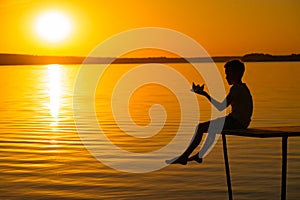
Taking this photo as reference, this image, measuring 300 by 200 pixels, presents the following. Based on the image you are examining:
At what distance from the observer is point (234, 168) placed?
55.4ft

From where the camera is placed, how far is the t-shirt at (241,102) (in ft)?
36.7

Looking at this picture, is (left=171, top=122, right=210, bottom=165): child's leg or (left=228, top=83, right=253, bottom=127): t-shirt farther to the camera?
(left=228, top=83, right=253, bottom=127): t-shirt

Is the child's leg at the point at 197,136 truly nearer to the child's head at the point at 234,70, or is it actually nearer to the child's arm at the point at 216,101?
the child's arm at the point at 216,101

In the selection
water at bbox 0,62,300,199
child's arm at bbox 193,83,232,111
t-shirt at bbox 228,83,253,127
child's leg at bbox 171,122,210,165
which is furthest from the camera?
water at bbox 0,62,300,199

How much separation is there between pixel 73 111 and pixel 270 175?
78.3 feet

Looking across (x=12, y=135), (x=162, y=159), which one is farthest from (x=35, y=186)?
(x=12, y=135)

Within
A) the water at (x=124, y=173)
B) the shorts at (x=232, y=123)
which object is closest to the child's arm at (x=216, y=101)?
the shorts at (x=232, y=123)

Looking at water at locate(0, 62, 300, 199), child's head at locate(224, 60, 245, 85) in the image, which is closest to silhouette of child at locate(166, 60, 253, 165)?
child's head at locate(224, 60, 245, 85)

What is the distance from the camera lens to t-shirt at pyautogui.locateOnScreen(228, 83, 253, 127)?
11.2m

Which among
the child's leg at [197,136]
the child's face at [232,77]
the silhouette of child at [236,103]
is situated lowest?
the child's leg at [197,136]

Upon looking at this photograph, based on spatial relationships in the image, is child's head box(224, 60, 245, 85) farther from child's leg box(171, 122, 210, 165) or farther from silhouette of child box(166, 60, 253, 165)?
child's leg box(171, 122, 210, 165)

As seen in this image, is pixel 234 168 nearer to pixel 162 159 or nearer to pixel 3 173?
pixel 162 159

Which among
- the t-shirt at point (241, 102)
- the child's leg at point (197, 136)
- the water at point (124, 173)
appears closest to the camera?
the child's leg at point (197, 136)

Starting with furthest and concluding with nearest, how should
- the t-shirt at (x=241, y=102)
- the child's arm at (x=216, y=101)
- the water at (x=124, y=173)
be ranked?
the water at (x=124, y=173) < the t-shirt at (x=241, y=102) < the child's arm at (x=216, y=101)
